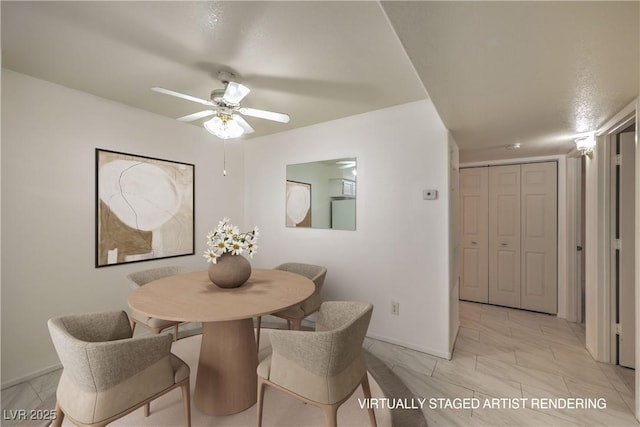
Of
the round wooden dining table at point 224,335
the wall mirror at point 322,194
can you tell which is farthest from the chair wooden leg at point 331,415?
the wall mirror at point 322,194

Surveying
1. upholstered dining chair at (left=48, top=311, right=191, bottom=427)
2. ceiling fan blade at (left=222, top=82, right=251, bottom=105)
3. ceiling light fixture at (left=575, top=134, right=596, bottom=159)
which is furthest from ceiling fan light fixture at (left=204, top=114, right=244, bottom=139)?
ceiling light fixture at (left=575, top=134, right=596, bottom=159)

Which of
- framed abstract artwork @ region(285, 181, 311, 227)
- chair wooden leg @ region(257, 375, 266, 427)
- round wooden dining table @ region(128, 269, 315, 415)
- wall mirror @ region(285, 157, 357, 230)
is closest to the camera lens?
chair wooden leg @ region(257, 375, 266, 427)

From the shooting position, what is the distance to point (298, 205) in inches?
134

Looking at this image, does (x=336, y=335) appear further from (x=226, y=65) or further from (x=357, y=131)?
(x=357, y=131)

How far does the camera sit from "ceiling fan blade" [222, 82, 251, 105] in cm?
179

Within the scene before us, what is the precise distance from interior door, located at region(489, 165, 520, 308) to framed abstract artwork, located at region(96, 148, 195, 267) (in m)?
4.23

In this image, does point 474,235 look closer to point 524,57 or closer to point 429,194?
point 429,194

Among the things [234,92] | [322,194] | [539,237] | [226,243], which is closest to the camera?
[234,92]

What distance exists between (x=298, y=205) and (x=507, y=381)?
104 inches

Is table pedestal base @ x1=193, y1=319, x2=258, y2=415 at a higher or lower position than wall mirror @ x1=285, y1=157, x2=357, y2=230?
lower

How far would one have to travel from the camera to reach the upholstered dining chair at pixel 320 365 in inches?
50.3

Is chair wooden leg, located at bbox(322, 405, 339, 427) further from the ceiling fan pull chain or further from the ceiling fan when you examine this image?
the ceiling fan pull chain

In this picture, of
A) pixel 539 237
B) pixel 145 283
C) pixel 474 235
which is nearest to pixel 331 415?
pixel 145 283

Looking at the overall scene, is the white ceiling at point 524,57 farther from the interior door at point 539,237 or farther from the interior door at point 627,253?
the interior door at point 539,237
